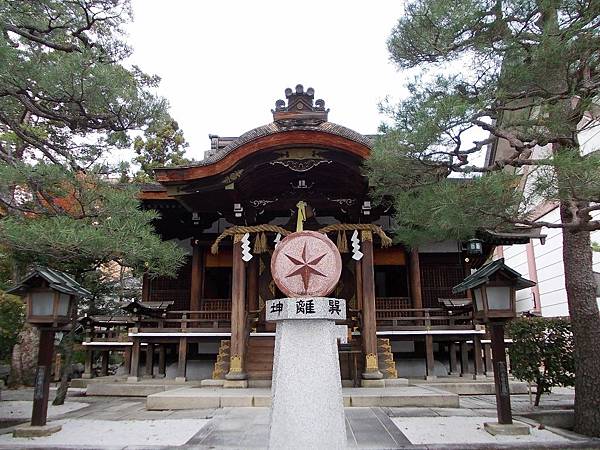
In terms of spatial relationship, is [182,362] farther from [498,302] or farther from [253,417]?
[498,302]

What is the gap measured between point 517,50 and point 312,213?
5.84 meters

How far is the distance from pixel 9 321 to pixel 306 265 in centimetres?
654

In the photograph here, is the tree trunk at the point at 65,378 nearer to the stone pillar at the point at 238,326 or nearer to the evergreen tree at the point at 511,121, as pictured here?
the stone pillar at the point at 238,326

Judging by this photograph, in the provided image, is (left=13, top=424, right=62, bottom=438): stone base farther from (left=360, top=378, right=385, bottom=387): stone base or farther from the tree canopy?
(left=360, top=378, right=385, bottom=387): stone base

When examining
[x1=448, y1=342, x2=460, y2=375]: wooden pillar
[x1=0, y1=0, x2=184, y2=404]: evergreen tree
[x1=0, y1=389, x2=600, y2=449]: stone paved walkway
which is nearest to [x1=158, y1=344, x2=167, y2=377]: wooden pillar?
[x1=0, y1=389, x2=600, y2=449]: stone paved walkway

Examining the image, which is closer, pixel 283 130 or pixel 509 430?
pixel 509 430

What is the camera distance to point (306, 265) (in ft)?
15.3

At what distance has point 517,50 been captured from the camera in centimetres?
569

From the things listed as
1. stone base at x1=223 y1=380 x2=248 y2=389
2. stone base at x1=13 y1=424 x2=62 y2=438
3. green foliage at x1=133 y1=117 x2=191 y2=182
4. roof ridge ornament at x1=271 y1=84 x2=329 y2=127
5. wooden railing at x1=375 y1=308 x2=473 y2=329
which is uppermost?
green foliage at x1=133 y1=117 x2=191 y2=182

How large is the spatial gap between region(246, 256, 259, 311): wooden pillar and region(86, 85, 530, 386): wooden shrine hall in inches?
1.2

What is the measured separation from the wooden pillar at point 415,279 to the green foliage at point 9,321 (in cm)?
939

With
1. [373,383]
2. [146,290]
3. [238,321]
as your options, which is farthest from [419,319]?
[146,290]

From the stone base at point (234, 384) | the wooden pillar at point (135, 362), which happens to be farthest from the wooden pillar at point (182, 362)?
the stone base at point (234, 384)

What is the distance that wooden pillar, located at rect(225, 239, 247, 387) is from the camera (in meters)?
9.40
